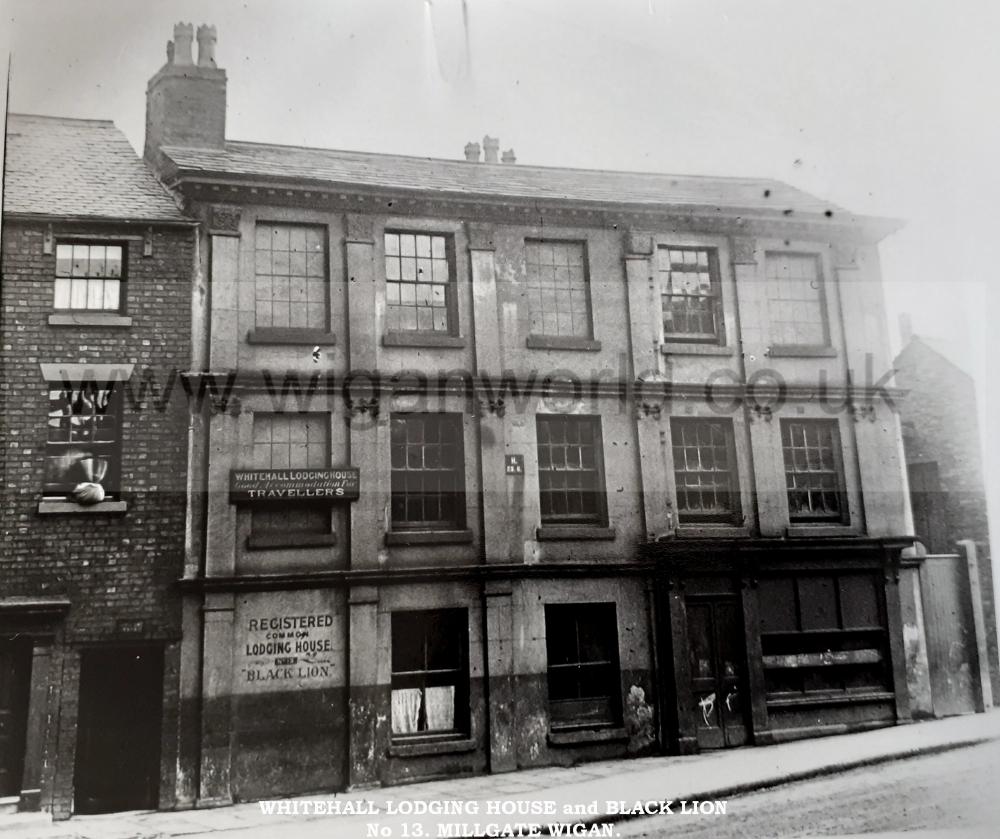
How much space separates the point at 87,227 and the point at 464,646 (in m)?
5.32

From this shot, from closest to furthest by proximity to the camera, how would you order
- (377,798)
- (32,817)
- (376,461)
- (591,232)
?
(32,817), (377,798), (376,461), (591,232)

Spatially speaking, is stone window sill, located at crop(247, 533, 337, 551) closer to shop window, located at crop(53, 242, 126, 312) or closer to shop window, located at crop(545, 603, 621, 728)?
shop window, located at crop(545, 603, 621, 728)

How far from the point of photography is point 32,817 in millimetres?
6402

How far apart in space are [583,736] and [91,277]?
250 inches

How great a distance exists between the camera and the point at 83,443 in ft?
22.9

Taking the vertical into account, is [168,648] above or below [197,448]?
below

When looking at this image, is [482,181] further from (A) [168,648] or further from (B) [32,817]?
(B) [32,817]

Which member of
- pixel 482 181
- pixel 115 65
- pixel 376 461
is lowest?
pixel 376 461

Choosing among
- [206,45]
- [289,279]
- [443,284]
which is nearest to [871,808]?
[443,284]

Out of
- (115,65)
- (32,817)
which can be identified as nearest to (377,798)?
(32,817)

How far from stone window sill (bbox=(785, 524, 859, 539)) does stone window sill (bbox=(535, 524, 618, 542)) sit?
6.44ft

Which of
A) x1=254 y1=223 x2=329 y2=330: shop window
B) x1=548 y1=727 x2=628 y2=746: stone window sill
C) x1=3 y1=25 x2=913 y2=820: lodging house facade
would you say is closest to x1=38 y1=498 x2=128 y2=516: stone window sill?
x1=3 y1=25 x2=913 y2=820: lodging house facade

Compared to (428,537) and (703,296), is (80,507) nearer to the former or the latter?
(428,537)

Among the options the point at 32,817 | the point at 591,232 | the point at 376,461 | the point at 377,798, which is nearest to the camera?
the point at 32,817
